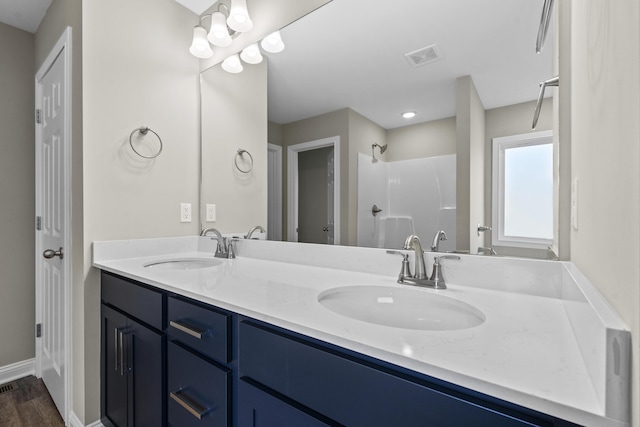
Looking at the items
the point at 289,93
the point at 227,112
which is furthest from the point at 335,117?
the point at 227,112

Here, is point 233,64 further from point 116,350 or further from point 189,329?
point 116,350

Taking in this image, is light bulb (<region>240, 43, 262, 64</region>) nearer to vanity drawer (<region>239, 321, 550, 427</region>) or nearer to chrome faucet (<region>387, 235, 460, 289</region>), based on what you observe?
chrome faucet (<region>387, 235, 460, 289</region>)

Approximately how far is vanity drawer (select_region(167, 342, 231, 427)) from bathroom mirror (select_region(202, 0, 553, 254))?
29.1 inches

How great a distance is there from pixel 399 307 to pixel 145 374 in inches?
41.2

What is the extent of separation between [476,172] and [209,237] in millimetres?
1559

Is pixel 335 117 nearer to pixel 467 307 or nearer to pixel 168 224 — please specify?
pixel 467 307

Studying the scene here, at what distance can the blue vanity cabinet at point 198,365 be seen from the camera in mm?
903

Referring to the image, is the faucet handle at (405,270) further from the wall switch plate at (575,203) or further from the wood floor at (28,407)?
the wood floor at (28,407)

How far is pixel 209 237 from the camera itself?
6.45ft

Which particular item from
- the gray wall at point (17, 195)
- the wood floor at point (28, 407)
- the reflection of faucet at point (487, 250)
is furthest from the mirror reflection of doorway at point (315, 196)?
the gray wall at point (17, 195)

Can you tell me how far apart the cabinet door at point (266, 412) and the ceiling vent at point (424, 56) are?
121 cm

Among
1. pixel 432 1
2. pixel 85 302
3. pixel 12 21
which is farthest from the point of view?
pixel 12 21

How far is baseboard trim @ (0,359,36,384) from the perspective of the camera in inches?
82.7

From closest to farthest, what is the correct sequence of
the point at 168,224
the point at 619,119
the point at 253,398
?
the point at 619,119, the point at 253,398, the point at 168,224
